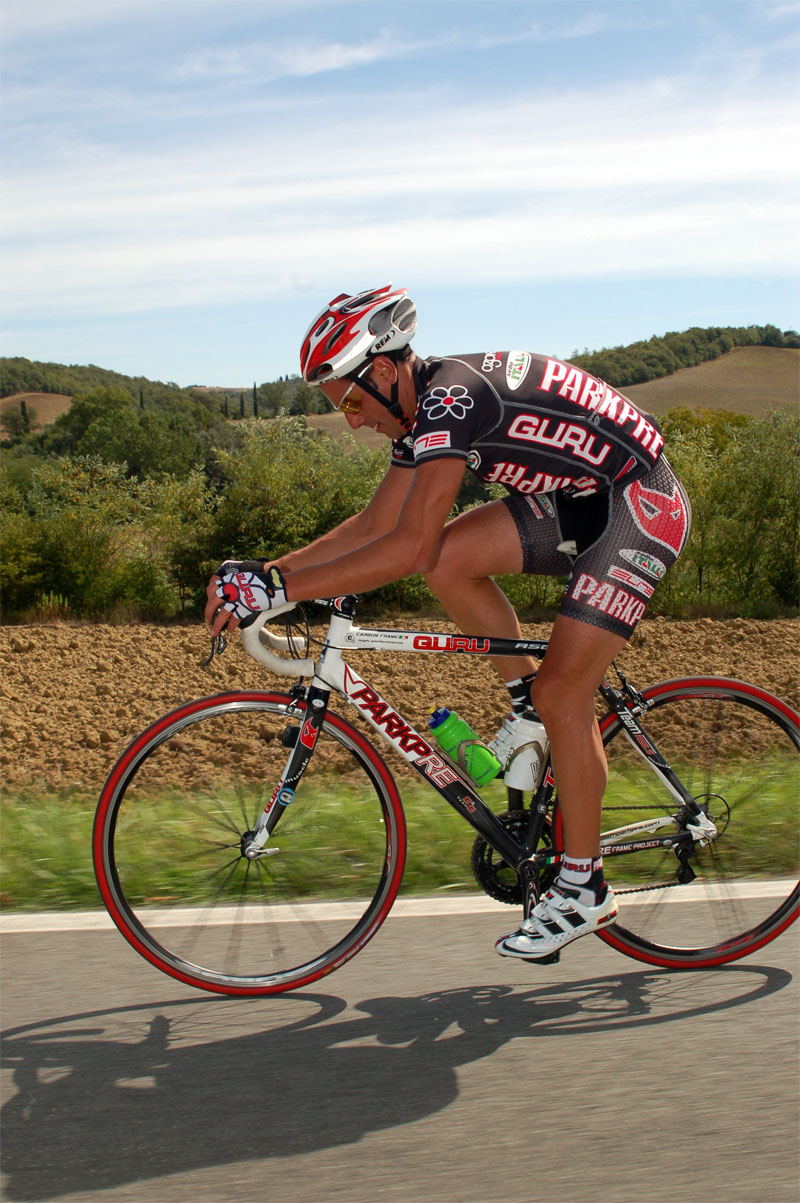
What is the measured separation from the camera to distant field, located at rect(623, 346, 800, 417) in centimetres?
5691

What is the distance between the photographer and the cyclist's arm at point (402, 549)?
285 centimetres

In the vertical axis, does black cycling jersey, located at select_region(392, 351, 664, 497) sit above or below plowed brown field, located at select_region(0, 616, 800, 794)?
above

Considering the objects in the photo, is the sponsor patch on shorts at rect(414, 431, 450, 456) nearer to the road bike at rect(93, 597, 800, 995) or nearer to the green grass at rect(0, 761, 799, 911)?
the road bike at rect(93, 597, 800, 995)

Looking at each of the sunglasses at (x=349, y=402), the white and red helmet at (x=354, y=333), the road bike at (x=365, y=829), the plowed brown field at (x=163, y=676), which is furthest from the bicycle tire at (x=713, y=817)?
the plowed brown field at (x=163, y=676)

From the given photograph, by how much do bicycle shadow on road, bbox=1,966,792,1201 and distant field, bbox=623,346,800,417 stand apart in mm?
53187

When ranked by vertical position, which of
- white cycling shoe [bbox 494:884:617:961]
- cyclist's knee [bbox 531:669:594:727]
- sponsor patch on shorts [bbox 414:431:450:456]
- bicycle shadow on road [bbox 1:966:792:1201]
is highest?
sponsor patch on shorts [bbox 414:431:450:456]

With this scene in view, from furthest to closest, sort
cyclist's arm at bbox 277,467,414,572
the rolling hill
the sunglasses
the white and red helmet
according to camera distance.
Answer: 1. the rolling hill
2. cyclist's arm at bbox 277,467,414,572
3. the sunglasses
4. the white and red helmet

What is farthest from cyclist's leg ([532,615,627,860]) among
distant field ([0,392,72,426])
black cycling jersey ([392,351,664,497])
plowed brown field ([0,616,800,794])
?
distant field ([0,392,72,426])

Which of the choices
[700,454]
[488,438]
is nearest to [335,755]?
[488,438]

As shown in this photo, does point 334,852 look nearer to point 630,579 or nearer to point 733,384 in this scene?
point 630,579

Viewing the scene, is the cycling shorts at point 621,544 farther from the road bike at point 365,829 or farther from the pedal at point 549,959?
the pedal at point 549,959

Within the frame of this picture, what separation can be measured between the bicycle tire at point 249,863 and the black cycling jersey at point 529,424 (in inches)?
37.7

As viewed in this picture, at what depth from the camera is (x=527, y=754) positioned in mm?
3303

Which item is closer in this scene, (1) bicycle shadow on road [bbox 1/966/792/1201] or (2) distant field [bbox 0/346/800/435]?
(1) bicycle shadow on road [bbox 1/966/792/1201]
